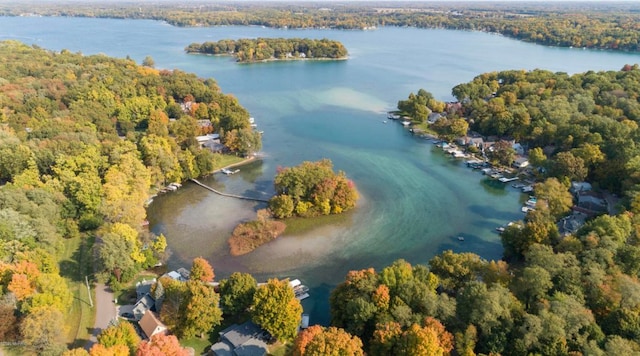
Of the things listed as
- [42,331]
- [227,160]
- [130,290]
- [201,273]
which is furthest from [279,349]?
[227,160]

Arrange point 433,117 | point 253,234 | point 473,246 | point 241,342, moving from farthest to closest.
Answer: point 433,117, point 473,246, point 253,234, point 241,342

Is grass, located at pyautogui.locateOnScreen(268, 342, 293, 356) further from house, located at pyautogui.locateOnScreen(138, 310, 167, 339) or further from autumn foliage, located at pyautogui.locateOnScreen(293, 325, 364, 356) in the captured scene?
house, located at pyautogui.locateOnScreen(138, 310, 167, 339)

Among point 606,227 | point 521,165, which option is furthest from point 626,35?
point 606,227

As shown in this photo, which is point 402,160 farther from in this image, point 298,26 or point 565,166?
point 298,26

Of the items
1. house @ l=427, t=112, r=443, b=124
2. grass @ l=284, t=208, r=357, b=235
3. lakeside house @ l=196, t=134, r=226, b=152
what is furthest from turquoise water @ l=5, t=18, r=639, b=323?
lakeside house @ l=196, t=134, r=226, b=152

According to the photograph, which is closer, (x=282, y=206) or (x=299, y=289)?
(x=299, y=289)

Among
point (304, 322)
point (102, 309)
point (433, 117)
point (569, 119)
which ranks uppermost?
point (569, 119)

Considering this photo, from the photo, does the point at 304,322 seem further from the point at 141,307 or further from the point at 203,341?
the point at 141,307
